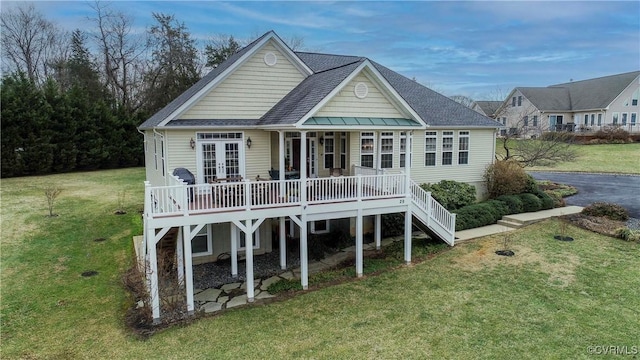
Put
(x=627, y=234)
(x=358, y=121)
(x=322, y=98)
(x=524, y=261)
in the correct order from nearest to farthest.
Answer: (x=322, y=98) → (x=358, y=121) → (x=524, y=261) → (x=627, y=234)

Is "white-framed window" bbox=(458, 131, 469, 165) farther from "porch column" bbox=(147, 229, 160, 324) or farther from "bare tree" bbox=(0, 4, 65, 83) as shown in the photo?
"bare tree" bbox=(0, 4, 65, 83)

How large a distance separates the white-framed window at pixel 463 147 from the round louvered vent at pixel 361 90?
27.3 feet

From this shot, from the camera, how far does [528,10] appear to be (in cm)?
2281

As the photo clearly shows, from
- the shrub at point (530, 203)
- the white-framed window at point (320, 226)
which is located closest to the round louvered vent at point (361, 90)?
Answer: the white-framed window at point (320, 226)

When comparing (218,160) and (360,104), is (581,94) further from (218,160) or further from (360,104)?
(218,160)

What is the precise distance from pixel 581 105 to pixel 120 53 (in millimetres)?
56062

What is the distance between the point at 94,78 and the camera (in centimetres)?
4034

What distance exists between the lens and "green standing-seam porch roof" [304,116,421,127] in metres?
11.8

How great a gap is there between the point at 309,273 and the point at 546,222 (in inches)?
447

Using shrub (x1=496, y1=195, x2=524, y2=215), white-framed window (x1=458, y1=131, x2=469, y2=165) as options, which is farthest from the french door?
shrub (x1=496, y1=195, x2=524, y2=215)

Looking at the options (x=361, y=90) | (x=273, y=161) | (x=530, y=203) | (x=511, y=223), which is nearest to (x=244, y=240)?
(x=273, y=161)

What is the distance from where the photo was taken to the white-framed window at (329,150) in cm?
1628

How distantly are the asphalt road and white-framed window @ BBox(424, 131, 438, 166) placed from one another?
8.48m

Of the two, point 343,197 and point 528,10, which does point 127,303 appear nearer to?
point 343,197
